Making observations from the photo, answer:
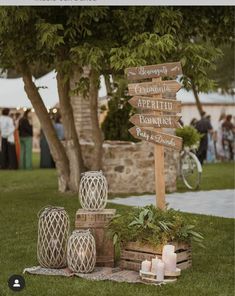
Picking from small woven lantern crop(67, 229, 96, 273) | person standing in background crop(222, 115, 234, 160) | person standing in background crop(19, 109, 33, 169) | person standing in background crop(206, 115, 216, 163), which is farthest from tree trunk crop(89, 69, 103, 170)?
person standing in background crop(222, 115, 234, 160)

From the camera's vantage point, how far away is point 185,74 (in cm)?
1106

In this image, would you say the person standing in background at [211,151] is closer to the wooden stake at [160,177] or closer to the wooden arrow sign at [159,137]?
the wooden stake at [160,177]

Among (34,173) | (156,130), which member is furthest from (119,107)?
(156,130)

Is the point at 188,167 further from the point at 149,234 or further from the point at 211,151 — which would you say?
the point at 211,151

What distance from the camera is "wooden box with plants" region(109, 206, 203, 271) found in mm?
6715

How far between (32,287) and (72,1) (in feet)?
8.15

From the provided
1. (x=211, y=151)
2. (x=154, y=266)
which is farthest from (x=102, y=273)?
(x=211, y=151)

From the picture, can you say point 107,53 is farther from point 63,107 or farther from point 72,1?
point 72,1

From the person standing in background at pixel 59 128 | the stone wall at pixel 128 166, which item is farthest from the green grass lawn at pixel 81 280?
the person standing in background at pixel 59 128

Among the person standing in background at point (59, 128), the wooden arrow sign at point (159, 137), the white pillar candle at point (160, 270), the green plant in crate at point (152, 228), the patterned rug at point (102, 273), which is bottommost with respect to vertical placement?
the patterned rug at point (102, 273)

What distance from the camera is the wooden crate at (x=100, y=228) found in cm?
704

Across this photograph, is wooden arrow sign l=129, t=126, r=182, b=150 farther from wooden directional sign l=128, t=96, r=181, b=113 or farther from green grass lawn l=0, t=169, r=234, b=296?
green grass lawn l=0, t=169, r=234, b=296

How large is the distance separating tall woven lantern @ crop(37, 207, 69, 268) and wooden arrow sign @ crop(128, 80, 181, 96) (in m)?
1.32

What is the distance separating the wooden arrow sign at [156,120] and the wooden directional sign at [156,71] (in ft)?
1.21
